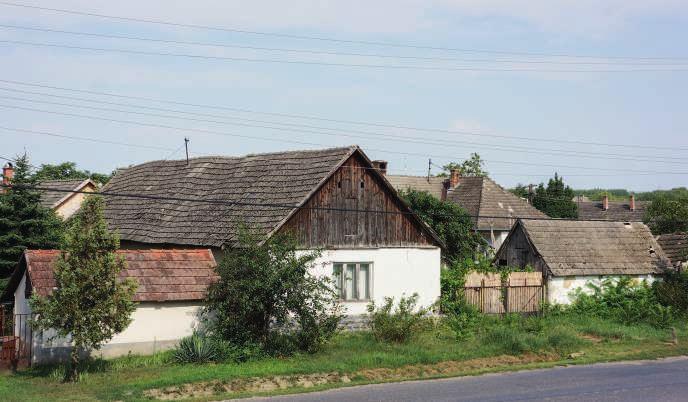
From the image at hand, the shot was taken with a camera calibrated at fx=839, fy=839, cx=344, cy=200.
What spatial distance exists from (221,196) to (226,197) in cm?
37

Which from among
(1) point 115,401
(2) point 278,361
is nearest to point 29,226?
(2) point 278,361

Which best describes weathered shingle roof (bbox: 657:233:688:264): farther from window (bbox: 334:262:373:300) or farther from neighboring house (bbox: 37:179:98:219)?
neighboring house (bbox: 37:179:98:219)

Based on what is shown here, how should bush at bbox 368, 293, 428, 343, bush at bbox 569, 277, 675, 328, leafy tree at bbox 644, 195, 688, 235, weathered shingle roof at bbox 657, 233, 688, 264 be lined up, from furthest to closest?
1. leafy tree at bbox 644, 195, 688, 235
2. weathered shingle roof at bbox 657, 233, 688, 264
3. bush at bbox 569, 277, 675, 328
4. bush at bbox 368, 293, 428, 343

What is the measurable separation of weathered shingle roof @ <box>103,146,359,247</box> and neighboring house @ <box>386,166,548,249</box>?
21.9m

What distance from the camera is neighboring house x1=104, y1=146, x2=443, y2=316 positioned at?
27.5 m

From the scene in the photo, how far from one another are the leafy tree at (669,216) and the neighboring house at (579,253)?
19.6m

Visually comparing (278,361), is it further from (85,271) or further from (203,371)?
(85,271)

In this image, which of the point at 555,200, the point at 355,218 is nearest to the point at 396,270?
the point at 355,218

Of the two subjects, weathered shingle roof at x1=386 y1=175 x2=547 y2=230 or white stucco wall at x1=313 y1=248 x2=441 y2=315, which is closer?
white stucco wall at x1=313 y1=248 x2=441 y2=315

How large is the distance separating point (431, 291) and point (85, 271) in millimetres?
14350

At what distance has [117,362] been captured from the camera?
2155 centimetres

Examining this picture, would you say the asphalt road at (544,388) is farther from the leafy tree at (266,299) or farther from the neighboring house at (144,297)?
the neighboring house at (144,297)

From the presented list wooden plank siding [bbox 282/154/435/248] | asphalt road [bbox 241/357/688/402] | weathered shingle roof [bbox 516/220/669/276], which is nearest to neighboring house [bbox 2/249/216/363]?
wooden plank siding [bbox 282/154/435/248]

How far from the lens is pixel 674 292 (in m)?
33.1
